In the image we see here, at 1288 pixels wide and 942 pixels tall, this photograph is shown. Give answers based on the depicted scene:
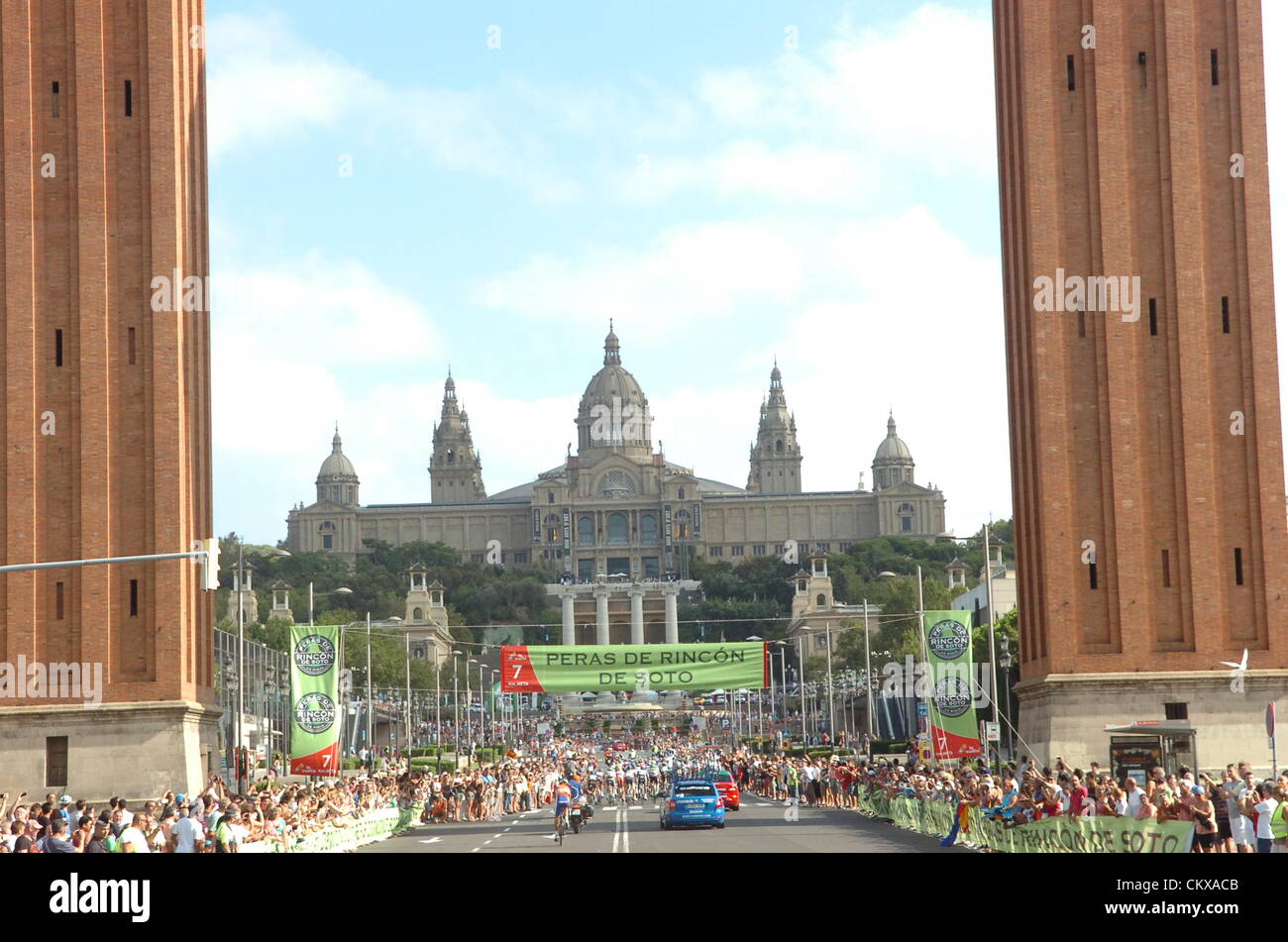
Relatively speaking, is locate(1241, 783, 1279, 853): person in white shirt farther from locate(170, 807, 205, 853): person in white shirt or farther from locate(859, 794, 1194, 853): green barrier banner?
locate(170, 807, 205, 853): person in white shirt

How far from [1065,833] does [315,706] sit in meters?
24.9

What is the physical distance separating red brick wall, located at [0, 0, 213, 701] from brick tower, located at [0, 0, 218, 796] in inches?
2.0

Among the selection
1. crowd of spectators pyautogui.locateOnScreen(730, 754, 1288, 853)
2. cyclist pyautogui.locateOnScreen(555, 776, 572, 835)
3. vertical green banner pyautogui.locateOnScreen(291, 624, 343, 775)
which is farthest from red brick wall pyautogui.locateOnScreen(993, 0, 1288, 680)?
vertical green banner pyautogui.locateOnScreen(291, 624, 343, 775)

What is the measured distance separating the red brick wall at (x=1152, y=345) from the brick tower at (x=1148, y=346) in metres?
0.05

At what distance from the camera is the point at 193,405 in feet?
168

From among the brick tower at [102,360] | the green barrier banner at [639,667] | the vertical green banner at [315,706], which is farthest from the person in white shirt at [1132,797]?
the green barrier banner at [639,667]

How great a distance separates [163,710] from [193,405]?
8907 mm

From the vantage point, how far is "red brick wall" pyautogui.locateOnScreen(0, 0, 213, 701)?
160 feet

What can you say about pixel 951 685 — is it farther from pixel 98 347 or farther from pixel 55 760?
pixel 98 347

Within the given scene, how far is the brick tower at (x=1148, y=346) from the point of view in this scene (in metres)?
48.4

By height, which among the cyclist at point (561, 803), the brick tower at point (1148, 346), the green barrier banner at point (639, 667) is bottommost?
the cyclist at point (561, 803)

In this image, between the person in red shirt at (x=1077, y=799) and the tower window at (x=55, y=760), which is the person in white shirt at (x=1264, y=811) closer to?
the person in red shirt at (x=1077, y=799)
